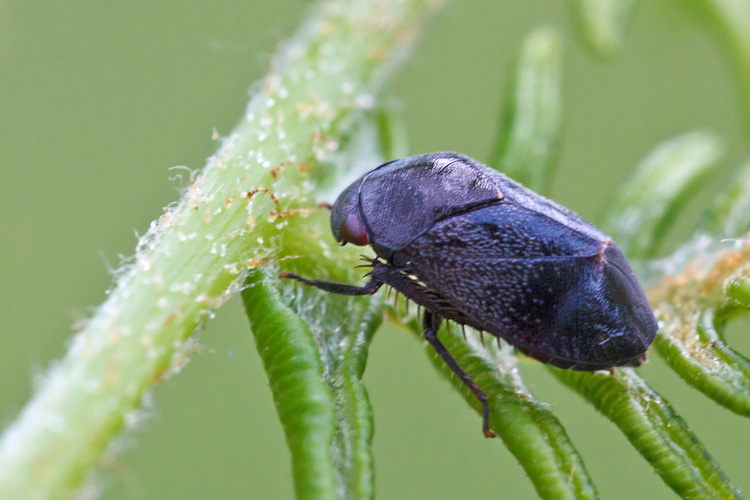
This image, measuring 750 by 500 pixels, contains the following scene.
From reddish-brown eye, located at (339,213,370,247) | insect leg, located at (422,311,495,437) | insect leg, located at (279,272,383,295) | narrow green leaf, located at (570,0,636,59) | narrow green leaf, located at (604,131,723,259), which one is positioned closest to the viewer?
insect leg, located at (422,311,495,437)

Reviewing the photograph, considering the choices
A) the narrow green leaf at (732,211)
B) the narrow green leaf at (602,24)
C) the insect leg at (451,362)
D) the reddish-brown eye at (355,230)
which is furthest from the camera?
the narrow green leaf at (602,24)

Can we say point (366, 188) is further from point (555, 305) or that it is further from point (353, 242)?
point (555, 305)

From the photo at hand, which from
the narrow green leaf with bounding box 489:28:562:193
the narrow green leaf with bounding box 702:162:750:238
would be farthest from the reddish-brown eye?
the narrow green leaf with bounding box 702:162:750:238

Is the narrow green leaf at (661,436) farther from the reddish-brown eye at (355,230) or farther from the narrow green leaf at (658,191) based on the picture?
the reddish-brown eye at (355,230)

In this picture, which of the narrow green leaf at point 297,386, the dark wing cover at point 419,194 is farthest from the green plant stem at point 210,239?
the dark wing cover at point 419,194

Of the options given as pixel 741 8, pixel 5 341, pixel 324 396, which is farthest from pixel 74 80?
pixel 741 8

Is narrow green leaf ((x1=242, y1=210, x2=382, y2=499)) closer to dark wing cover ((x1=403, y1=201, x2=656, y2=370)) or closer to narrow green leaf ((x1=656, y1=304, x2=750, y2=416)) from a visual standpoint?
dark wing cover ((x1=403, y1=201, x2=656, y2=370))
